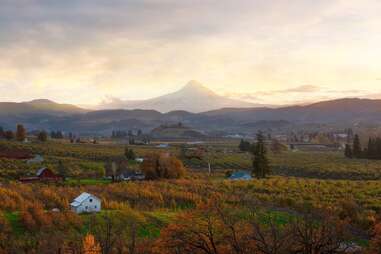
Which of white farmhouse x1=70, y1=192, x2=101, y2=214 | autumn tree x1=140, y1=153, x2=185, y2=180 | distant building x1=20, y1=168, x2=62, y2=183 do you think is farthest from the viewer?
autumn tree x1=140, y1=153, x2=185, y2=180

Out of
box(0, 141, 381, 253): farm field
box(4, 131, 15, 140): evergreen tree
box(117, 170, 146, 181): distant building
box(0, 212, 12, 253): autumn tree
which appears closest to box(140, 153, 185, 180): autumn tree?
box(117, 170, 146, 181): distant building

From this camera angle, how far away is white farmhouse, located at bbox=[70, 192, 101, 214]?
109ft

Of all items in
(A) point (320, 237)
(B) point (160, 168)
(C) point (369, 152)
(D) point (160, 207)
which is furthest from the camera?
A: (C) point (369, 152)

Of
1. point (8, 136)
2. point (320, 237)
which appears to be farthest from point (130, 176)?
point (8, 136)

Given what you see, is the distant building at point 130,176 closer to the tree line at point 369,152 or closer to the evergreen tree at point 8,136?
the tree line at point 369,152

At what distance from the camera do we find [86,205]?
33562 mm

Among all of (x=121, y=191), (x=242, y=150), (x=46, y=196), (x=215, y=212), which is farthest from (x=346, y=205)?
(x=242, y=150)

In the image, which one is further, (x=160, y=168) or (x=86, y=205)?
(x=160, y=168)

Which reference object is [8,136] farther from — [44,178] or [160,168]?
[160,168]

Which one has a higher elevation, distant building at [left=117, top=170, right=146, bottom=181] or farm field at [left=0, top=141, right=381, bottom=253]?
farm field at [left=0, top=141, right=381, bottom=253]

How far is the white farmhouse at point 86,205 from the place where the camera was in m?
33.2

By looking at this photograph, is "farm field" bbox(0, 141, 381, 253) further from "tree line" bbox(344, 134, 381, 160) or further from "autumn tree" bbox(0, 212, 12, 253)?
"tree line" bbox(344, 134, 381, 160)

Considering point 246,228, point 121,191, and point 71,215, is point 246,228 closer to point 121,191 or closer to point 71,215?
point 71,215

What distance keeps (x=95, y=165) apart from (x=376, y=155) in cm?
5473
